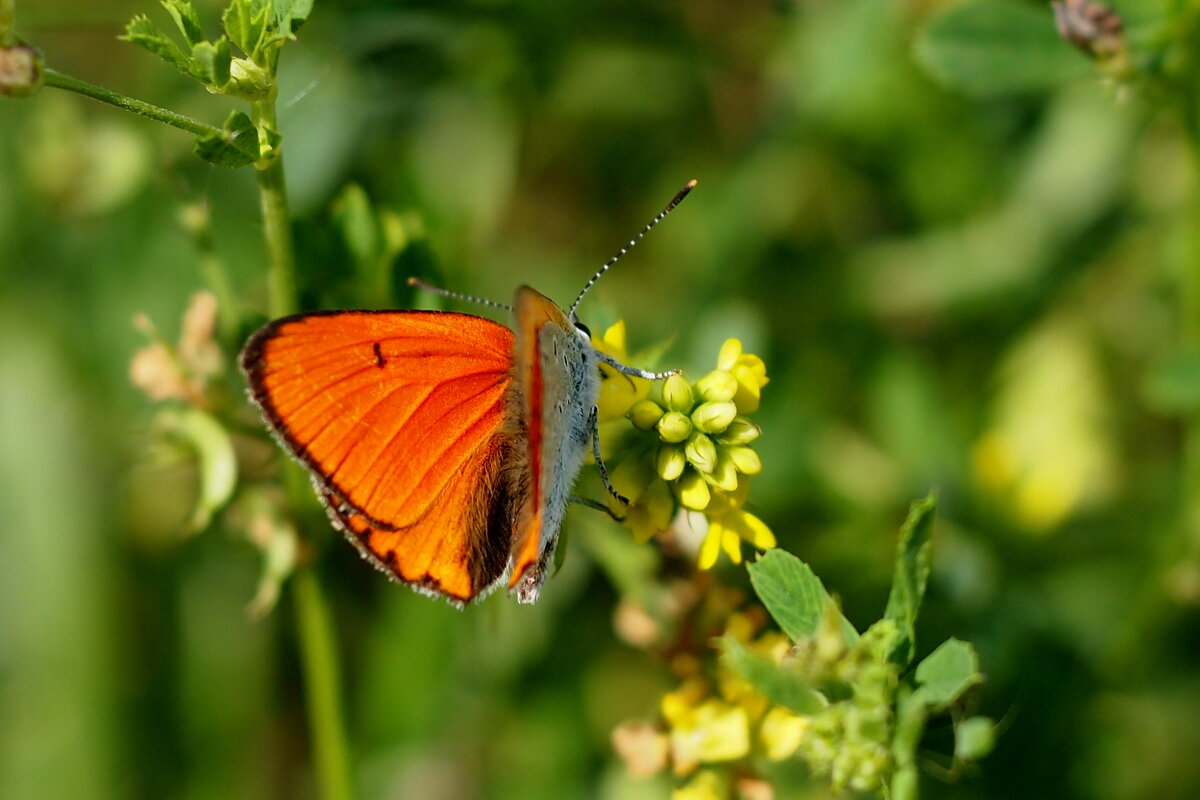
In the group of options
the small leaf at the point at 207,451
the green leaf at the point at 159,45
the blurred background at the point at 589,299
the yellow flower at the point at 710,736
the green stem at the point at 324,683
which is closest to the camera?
the green leaf at the point at 159,45

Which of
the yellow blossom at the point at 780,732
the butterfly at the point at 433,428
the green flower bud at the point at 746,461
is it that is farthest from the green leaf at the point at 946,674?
the butterfly at the point at 433,428

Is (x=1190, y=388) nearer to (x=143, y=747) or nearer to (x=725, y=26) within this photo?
(x=725, y=26)

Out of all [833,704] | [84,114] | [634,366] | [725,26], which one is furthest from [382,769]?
[725,26]

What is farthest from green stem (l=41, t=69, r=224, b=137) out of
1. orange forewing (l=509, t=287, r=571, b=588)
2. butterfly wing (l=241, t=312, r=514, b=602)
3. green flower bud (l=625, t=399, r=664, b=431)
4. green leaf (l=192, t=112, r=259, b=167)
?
green flower bud (l=625, t=399, r=664, b=431)

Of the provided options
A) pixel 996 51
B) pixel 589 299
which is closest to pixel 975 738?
pixel 996 51

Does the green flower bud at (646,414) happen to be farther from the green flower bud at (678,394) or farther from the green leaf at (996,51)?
the green leaf at (996,51)
